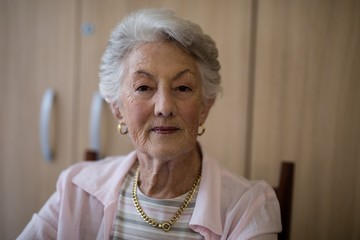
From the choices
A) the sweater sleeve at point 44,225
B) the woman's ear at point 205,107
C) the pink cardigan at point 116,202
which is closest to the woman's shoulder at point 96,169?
the pink cardigan at point 116,202

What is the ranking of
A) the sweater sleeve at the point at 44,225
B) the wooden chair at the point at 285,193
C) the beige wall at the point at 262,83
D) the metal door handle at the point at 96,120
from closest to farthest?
the sweater sleeve at the point at 44,225
the wooden chair at the point at 285,193
the beige wall at the point at 262,83
the metal door handle at the point at 96,120

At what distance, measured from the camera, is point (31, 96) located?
5.27 feet

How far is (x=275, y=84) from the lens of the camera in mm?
1321

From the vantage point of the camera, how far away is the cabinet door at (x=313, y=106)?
1.25 metres

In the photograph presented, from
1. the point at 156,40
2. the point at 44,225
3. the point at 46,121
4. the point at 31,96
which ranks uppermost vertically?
the point at 156,40

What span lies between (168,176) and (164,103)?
0.98 feet

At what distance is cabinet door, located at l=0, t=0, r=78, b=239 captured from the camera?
1547mm

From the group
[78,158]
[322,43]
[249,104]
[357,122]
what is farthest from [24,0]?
[357,122]

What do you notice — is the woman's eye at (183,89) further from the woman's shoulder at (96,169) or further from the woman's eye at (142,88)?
the woman's shoulder at (96,169)

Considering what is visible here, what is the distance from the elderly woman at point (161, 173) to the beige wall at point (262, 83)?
0.35 metres

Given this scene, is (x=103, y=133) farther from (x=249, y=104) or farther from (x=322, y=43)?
(x=322, y=43)

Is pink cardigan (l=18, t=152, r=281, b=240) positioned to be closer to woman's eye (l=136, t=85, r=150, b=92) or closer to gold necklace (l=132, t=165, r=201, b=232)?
gold necklace (l=132, t=165, r=201, b=232)

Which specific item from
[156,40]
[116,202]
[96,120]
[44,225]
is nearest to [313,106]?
[156,40]

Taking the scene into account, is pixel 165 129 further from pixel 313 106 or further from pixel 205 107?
pixel 313 106
